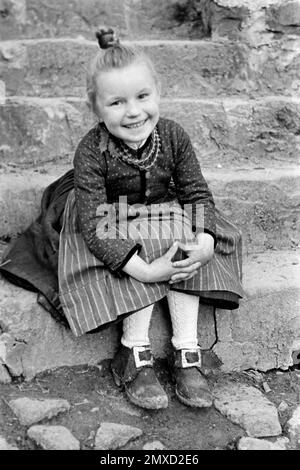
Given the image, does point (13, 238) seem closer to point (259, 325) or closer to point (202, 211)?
point (202, 211)

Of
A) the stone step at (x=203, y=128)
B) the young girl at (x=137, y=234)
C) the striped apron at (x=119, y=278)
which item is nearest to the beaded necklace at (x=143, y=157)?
the young girl at (x=137, y=234)

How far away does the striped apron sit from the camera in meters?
1.99

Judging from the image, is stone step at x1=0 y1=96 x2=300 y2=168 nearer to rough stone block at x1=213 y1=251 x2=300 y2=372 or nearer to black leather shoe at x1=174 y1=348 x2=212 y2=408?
rough stone block at x1=213 y1=251 x2=300 y2=372

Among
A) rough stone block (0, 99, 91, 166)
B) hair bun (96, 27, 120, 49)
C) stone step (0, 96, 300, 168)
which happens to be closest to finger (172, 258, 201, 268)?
hair bun (96, 27, 120, 49)

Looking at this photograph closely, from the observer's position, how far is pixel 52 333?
2148mm

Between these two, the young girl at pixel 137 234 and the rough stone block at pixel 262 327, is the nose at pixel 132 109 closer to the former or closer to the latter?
the young girl at pixel 137 234

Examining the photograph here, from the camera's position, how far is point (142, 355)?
209 centimetres

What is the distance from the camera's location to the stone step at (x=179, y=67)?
2986 mm

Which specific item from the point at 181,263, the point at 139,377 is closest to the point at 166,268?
the point at 181,263

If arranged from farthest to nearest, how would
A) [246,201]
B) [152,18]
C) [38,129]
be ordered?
[152,18]
[38,129]
[246,201]

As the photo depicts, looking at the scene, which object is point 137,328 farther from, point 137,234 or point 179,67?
point 179,67

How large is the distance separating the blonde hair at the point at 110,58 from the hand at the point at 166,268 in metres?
0.52

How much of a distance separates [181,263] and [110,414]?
19.8 inches
